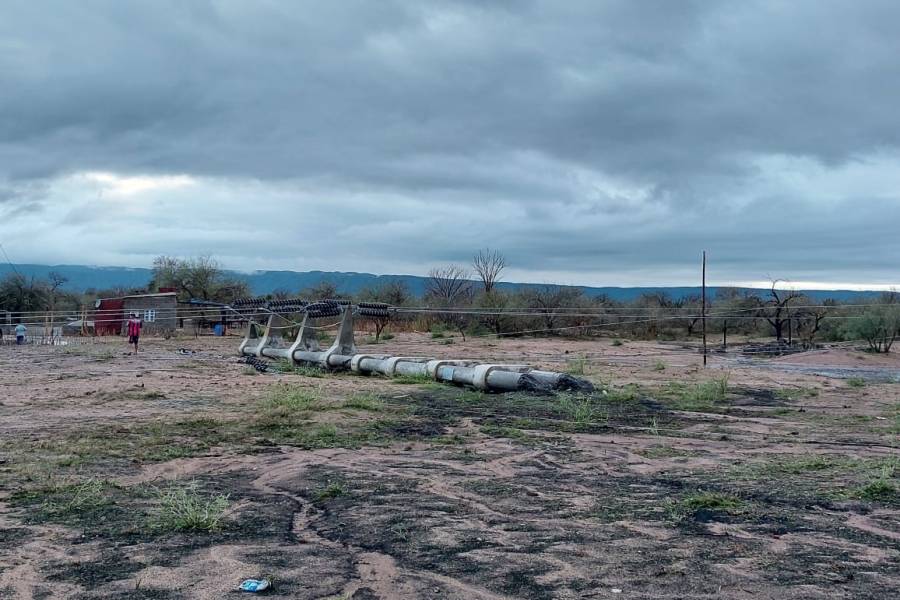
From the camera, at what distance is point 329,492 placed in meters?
7.24

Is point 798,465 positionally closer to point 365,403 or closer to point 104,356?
point 365,403

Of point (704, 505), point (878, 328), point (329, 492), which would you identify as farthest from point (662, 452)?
point (878, 328)

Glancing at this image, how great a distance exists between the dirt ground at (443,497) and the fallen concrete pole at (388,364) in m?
1.28

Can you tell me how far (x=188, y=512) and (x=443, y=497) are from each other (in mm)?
2136

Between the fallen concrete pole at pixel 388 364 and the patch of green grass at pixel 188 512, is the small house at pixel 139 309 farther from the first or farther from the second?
the patch of green grass at pixel 188 512

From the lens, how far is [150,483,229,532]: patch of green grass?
20.0 feet

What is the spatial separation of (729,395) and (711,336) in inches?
1403

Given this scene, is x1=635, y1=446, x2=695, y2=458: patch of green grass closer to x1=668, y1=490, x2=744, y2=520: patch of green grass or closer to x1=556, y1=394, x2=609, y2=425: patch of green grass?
x1=556, y1=394, x2=609, y2=425: patch of green grass

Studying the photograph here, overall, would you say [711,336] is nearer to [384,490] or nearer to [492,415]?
[492,415]

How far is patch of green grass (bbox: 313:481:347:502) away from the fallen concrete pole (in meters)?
9.00

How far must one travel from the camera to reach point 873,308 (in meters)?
36.0

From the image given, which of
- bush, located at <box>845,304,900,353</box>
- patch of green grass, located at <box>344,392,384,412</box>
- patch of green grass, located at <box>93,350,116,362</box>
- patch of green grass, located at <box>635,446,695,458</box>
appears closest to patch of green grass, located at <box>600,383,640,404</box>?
patch of green grass, located at <box>344,392,384,412</box>

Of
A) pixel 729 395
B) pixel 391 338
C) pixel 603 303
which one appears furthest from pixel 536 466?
pixel 603 303

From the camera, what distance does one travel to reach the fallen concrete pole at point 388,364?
16.2 metres
